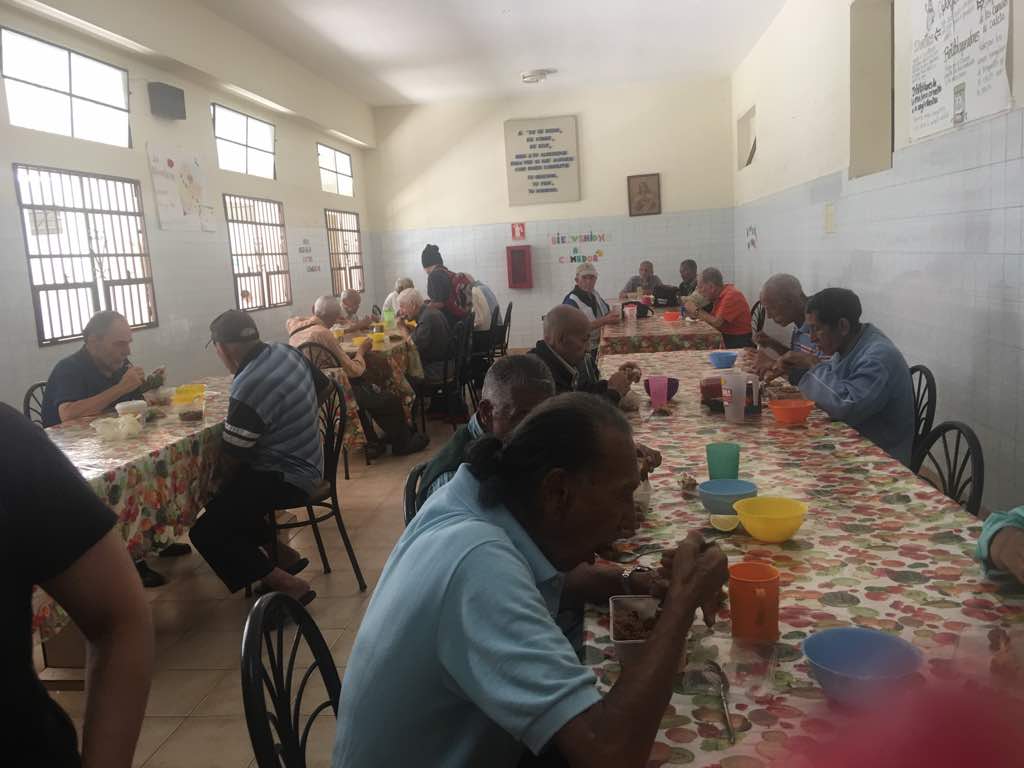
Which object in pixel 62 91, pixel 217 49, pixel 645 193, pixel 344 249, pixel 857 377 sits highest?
pixel 217 49

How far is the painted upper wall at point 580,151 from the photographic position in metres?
9.77

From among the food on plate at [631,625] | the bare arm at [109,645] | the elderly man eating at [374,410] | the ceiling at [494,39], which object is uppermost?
the ceiling at [494,39]

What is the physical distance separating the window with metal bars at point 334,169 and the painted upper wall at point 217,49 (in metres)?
0.38

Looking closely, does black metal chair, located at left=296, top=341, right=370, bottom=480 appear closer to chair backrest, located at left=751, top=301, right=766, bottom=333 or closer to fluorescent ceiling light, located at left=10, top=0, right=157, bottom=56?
fluorescent ceiling light, located at left=10, top=0, right=157, bottom=56

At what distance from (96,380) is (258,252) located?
12.9 ft

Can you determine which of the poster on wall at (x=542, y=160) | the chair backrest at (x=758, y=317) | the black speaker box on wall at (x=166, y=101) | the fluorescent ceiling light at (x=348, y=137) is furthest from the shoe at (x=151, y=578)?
the poster on wall at (x=542, y=160)

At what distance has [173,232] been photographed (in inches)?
226

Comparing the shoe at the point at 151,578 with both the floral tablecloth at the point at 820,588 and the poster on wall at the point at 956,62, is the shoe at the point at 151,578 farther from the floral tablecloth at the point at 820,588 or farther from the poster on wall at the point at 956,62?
the poster on wall at the point at 956,62

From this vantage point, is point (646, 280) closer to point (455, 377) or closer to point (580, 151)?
point (580, 151)

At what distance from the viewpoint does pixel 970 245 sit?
10.8 feet

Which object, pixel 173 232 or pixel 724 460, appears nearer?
pixel 724 460

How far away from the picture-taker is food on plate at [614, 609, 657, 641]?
1.12 meters

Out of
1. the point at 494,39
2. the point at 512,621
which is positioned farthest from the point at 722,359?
the point at 494,39

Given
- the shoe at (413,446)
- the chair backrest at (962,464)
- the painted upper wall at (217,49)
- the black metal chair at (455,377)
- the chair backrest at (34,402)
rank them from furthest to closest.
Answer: the black metal chair at (455,377) < the shoe at (413,446) < the painted upper wall at (217,49) < the chair backrest at (34,402) < the chair backrest at (962,464)
